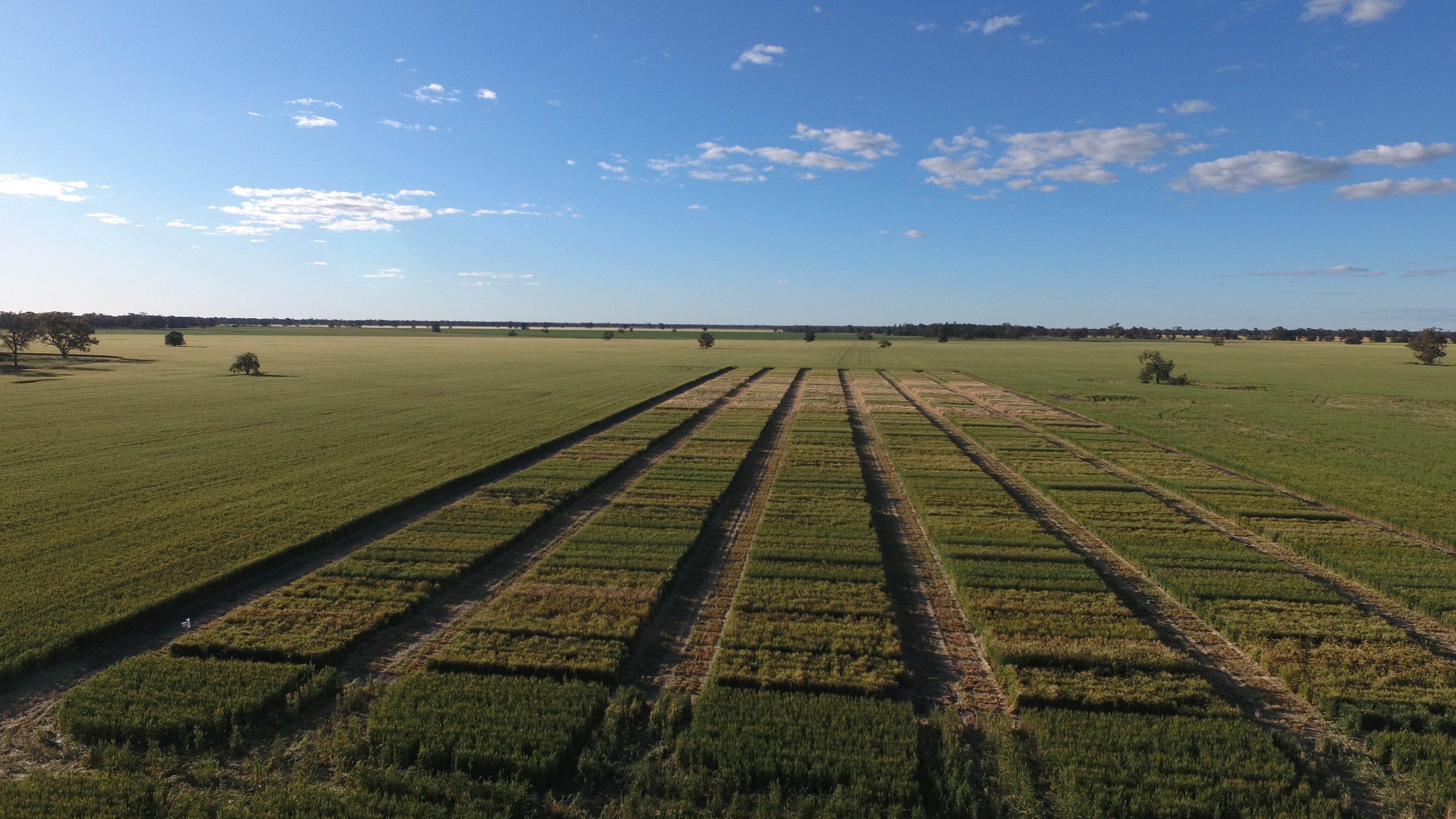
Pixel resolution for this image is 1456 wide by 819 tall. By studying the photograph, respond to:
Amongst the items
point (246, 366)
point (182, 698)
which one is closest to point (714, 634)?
point (182, 698)

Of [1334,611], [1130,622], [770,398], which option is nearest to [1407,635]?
[1334,611]

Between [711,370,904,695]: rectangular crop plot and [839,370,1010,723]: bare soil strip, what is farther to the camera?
[711,370,904,695]: rectangular crop plot

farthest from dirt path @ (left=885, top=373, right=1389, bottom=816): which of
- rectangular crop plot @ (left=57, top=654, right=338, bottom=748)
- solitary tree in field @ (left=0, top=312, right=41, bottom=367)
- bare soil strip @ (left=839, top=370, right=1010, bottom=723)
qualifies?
solitary tree in field @ (left=0, top=312, right=41, bottom=367)

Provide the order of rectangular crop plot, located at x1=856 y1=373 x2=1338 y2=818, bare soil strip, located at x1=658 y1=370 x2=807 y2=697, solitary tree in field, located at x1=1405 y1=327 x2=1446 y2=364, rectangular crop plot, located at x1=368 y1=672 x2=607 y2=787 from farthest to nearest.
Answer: solitary tree in field, located at x1=1405 y1=327 x2=1446 y2=364 < bare soil strip, located at x1=658 y1=370 x2=807 y2=697 < rectangular crop plot, located at x1=368 y1=672 x2=607 y2=787 < rectangular crop plot, located at x1=856 y1=373 x2=1338 y2=818

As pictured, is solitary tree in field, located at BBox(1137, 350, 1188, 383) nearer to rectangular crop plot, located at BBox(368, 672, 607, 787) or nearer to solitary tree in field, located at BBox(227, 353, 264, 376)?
rectangular crop plot, located at BBox(368, 672, 607, 787)

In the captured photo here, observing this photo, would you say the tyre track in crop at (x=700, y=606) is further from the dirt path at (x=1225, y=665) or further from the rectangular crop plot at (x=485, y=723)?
the dirt path at (x=1225, y=665)

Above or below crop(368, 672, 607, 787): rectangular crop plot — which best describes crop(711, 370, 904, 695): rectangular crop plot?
above

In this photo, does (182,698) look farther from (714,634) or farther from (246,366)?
(246,366)
